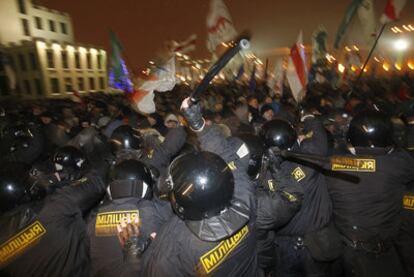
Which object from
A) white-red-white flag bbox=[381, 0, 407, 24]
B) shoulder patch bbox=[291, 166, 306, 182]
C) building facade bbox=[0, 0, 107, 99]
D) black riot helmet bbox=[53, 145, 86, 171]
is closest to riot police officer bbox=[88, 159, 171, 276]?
shoulder patch bbox=[291, 166, 306, 182]

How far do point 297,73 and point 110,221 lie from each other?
6.38 m

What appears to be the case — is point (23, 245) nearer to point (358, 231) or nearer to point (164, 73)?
point (358, 231)

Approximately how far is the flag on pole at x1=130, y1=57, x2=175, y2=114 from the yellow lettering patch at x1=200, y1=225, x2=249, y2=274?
462cm

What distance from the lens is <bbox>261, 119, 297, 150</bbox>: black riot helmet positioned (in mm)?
4145

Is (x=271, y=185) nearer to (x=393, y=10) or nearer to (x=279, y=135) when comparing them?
(x=279, y=135)

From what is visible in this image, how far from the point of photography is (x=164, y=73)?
286 inches

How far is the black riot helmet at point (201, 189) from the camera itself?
7.02ft

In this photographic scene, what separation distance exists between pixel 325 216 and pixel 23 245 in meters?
3.22

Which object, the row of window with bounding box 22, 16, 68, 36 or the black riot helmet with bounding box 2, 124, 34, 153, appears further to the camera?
the row of window with bounding box 22, 16, 68, 36

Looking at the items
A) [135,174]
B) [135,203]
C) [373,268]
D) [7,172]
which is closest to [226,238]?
[135,203]

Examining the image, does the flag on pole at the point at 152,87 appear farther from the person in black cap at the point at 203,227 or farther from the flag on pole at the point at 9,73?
the flag on pole at the point at 9,73

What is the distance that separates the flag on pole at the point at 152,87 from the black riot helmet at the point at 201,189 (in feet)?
14.3

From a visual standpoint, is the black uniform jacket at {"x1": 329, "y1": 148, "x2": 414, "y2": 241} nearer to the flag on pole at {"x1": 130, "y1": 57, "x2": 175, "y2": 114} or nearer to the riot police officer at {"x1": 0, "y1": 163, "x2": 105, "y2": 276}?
the riot police officer at {"x1": 0, "y1": 163, "x2": 105, "y2": 276}

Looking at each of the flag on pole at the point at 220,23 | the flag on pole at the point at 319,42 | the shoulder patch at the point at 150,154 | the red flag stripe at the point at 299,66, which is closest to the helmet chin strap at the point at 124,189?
the shoulder patch at the point at 150,154
